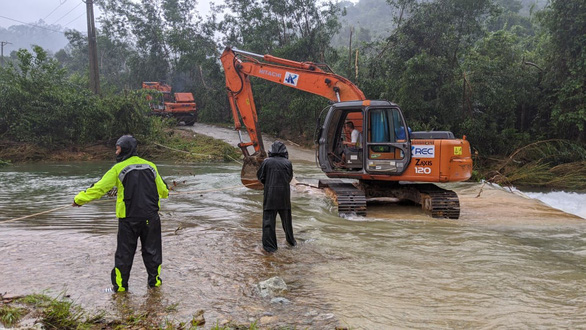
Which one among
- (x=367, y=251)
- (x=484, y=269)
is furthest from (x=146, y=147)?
(x=484, y=269)

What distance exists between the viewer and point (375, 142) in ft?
30.9

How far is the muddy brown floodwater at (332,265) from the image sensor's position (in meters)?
4.29

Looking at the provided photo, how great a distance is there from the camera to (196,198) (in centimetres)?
1116

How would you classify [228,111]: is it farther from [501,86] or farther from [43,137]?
[501,86]

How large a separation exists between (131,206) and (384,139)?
5.97 meters

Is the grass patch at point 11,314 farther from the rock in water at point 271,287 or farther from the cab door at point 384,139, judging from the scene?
the cab door at point 384,139

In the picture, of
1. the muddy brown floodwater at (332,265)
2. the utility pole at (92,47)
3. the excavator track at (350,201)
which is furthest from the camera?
the utility pole at (92,47)

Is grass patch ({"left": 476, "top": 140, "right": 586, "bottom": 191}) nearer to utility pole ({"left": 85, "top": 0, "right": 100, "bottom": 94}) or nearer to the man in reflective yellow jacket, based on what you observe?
the man in reflective yellow jacket

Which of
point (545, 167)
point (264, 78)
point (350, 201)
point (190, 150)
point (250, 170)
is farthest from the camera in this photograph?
point (190, 150)

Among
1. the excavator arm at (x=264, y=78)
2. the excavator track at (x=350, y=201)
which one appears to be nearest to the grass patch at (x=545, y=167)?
the excavator arm at (x=264, y=78)

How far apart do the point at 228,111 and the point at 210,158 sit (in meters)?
16.5

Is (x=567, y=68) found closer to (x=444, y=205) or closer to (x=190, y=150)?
(x=444, y=205)

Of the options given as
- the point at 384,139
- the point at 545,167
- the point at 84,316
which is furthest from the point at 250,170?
the point at 545,167

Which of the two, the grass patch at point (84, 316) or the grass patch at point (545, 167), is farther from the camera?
the grass patch at point (545, 167)
